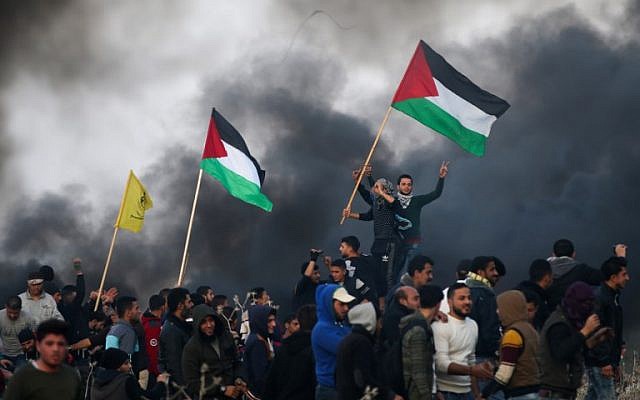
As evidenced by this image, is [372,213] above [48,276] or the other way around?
above

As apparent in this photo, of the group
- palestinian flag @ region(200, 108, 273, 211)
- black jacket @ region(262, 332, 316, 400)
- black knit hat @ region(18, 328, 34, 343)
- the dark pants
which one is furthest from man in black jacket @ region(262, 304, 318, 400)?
palestinian flag @ region(200, 108, 273, 211)

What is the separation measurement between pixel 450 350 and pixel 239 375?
9.53ft

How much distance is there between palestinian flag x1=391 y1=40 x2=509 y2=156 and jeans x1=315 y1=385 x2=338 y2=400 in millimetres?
7517

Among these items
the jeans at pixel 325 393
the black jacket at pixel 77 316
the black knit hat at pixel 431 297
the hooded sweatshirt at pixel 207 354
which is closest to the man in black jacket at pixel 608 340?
the black knit hat at pixel 431 297

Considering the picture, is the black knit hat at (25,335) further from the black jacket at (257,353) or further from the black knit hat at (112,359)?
the black knit hat at (112,359)

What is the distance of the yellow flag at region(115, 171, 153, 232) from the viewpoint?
1823 cm

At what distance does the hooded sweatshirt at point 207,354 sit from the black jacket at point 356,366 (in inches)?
94.8

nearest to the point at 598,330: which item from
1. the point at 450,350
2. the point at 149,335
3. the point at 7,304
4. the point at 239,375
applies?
the point at 450,350

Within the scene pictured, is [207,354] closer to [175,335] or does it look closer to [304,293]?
[175,335]

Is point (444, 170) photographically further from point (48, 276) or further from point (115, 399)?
point (115, 399)

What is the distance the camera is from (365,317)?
1048 centimetres

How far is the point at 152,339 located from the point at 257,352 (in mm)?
1830

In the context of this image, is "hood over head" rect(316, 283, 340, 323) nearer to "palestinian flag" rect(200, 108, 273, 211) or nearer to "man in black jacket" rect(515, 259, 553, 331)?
"man in black jacket" rect(515, 259, 553, 331)

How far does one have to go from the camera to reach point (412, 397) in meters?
10.4
